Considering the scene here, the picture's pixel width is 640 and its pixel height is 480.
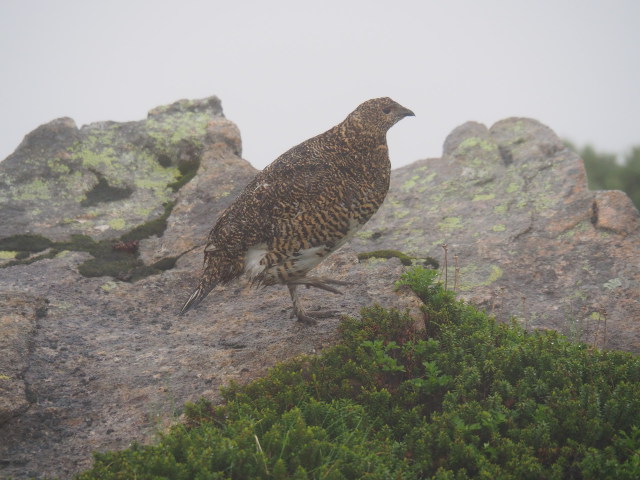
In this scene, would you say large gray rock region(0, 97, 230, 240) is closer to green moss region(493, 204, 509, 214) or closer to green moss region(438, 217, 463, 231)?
A: green moss region(438, 217, 463, 231)

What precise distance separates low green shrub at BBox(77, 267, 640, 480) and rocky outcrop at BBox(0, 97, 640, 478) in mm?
556

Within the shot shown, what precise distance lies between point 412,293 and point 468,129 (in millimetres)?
6506

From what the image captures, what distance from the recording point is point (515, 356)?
5473 mm

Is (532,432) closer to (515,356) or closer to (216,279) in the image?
(515,356)

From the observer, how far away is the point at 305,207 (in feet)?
20.3

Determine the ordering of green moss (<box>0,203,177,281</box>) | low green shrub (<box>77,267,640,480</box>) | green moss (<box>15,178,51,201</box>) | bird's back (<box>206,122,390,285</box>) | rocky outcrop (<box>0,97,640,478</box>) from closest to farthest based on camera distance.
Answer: low green shrub (<box>77,267,640,480</box>) → rocky outcrop (<box>0,97,640,478</box>) → bird's back (<box>206,122,390,285</box>) → green moss (<box>0,203,177,281</box>) → green moss (<box>15,178,51,201</box>)

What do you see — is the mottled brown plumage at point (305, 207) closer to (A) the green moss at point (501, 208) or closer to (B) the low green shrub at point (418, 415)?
(B) the low green shrub at point (418, 415)

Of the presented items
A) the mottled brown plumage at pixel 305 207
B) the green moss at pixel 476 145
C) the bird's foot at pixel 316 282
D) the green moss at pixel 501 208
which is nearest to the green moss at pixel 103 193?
the mottled brown plumage at pixel 305 207

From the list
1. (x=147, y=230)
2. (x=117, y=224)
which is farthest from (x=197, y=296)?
(x=117, y=224)

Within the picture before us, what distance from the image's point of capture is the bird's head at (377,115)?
267 inches

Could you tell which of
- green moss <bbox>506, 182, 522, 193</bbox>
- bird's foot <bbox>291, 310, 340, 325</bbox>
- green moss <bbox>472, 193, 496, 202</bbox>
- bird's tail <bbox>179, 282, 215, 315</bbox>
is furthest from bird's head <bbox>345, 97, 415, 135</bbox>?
green moss <bbox>506, 182, 522, 193</bbox>

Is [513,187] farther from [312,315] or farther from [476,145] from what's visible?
[312,315]

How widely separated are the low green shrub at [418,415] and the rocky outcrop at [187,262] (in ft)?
1.82

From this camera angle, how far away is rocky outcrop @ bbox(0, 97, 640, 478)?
5.58m
